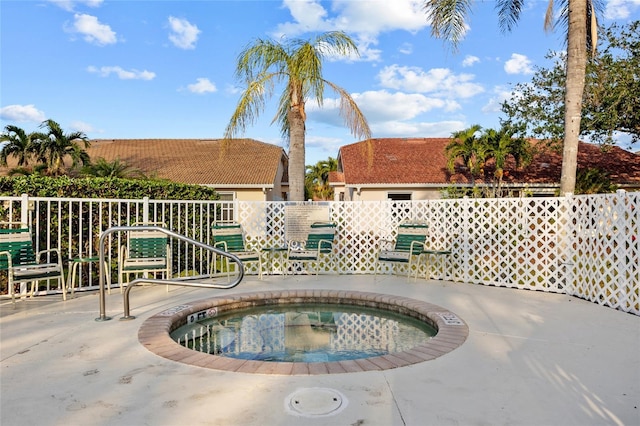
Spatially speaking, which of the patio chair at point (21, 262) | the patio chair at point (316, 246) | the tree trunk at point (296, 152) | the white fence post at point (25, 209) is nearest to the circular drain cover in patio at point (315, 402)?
the patio chair at point (21, 262)

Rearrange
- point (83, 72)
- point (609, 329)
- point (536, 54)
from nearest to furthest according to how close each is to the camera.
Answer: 1. point (609, 329)
2. point (83, 72)
3. point (536, 54)

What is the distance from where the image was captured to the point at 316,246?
8180 millimetres

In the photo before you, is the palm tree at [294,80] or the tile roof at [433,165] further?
the tile roof at [433,165]

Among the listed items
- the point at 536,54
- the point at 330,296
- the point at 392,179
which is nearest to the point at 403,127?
the point at 392,179

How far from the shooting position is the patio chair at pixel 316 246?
7.79 metres

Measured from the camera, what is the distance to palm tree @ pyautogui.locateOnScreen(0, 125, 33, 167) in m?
15.9

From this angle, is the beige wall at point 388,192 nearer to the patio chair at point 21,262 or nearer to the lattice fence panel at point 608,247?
the lattice fence panel at point 608,247

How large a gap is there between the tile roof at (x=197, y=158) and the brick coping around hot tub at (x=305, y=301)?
38.8 feet

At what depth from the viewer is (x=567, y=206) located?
257 inches

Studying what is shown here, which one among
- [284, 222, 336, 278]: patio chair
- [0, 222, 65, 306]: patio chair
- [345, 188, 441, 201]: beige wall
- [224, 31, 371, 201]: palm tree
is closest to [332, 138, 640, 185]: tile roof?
[345, 188, 441, 201]: beige wall

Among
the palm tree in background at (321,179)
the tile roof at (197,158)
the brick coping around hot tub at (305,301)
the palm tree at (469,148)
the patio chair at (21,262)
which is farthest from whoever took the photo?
the palm tree in background at (321,179)

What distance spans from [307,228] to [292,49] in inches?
157

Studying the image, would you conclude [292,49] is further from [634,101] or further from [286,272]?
[634,101]

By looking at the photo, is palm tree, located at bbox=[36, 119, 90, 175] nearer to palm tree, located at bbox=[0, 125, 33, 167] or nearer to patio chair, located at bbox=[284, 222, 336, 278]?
palm tree, located at bbox=[0, 125, 33, 167]
